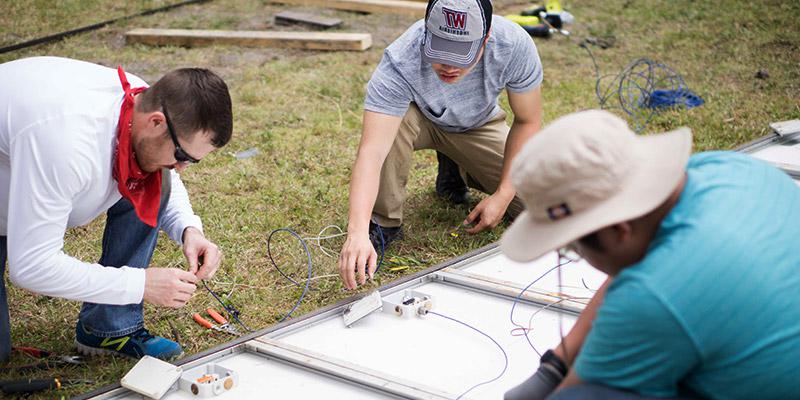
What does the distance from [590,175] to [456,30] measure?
1.90m

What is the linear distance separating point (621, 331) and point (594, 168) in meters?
0.32

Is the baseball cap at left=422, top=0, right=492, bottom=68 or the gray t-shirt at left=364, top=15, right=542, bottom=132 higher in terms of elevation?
the baseball cap at left=422, top=0, right=492, bottom=68

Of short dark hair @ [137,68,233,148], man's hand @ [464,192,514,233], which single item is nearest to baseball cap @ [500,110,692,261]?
short dark hair @ [137,68,233,148]

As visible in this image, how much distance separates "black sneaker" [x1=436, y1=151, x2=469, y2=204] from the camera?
15.0 ft

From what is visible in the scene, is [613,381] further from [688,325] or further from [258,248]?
[258,248]

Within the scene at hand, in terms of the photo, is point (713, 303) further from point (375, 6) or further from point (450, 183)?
point (375, 6)

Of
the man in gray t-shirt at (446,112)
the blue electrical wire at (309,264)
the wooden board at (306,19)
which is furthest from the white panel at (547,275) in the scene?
the wooden board at (306,19)

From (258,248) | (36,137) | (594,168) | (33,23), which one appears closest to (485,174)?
(258,248)

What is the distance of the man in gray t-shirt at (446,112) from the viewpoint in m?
3.38

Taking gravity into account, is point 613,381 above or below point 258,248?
above

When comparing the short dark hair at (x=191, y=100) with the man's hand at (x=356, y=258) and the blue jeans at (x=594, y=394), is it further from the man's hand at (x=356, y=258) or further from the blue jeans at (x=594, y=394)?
the blue jeans at (x=594, y=394)

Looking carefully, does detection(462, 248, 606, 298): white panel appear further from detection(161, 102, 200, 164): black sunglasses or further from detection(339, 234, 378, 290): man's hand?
detection(161, 102, 200, 164): black sunglasses

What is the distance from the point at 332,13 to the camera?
29.2 feet

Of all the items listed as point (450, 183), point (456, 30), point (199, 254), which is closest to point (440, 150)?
point (450, 183)
